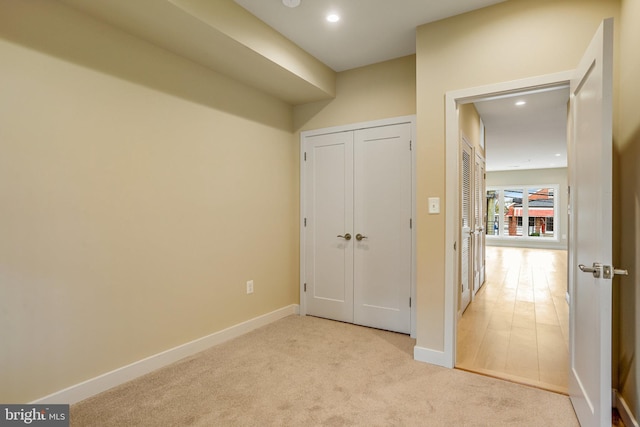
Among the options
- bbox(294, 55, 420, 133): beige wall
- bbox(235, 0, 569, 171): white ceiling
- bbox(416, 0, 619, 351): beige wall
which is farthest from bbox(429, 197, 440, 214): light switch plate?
bbox(235, 0, 569, 171): white ceiling

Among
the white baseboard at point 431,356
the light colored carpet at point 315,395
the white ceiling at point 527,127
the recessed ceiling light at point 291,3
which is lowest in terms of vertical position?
the light colored carpet at point 315,395

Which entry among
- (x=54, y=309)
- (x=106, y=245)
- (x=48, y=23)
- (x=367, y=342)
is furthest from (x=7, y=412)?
(x=367, y=342)

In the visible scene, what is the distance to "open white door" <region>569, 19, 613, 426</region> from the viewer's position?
4.74 ft

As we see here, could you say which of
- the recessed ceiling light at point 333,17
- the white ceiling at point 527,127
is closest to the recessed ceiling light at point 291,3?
the recessed ceiling light at point 333,17

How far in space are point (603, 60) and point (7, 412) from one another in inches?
135

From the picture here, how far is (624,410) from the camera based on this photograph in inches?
72.5

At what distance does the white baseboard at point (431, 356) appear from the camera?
255 cm

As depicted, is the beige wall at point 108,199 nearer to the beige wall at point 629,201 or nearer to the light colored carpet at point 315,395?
the light colored carpet at point 315,395

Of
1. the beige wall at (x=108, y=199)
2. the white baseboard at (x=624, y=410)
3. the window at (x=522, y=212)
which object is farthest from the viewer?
the window at (x=522, y=212)

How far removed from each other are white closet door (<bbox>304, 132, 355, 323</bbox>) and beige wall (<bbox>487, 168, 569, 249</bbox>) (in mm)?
9817

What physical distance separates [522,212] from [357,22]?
1144 cm

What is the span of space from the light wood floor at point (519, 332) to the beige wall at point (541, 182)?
5954mm

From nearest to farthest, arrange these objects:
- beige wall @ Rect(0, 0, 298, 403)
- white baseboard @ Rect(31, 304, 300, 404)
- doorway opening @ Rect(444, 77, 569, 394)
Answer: beige wall @ Rect(0, 0, 298, 403) < white baseboard @ Rect(31, 304, 300, 404) < doorway opening @ Rect(444, 77, 569, 394)

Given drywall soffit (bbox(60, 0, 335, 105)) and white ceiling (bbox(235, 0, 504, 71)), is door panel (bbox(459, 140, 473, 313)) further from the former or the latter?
drywall soffit (bbox(60, 0, 335, 105))
